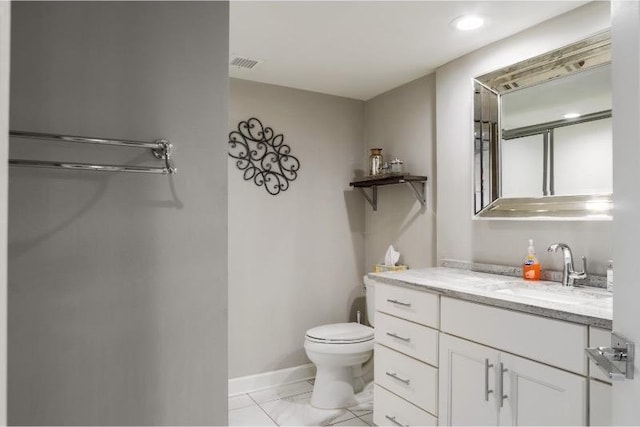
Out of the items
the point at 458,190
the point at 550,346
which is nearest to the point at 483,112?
the point at 458,190

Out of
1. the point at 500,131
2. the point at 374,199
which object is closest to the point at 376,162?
the point at 374,199

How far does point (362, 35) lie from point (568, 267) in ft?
5.25

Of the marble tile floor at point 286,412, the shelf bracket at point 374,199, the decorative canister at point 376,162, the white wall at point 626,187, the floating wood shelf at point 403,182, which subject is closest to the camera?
the white wall at point 626,187

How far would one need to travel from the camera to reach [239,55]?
251cm

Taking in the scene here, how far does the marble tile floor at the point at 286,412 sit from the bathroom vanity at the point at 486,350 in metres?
0.35

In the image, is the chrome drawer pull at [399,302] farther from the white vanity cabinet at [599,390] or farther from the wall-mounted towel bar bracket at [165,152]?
the wall-mounted towel bar bracket at [165,152]

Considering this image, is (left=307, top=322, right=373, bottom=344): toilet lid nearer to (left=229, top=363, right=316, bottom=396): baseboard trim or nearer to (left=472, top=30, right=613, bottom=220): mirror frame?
(left=229, top=363, right=316, bottom=396): baseboard trim

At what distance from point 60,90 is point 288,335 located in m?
2.38

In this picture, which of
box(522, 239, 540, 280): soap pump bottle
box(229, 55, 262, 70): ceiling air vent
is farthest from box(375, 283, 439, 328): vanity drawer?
box(229, 55, 262, 70): ceiling air vent

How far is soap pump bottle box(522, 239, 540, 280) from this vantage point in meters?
2.04

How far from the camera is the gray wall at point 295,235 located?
9.59ft

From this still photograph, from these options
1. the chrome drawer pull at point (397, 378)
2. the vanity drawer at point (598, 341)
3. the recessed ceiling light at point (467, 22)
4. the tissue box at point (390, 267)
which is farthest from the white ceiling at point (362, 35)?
the chrome drawer pull at point (397, 378)

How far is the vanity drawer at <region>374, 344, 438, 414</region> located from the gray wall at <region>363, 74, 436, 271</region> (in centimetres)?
84

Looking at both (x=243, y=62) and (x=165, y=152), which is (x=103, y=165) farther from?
(x=243, y=62)
